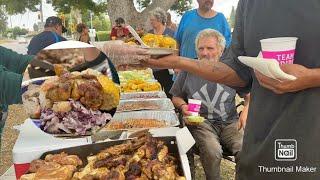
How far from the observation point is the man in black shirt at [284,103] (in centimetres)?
143

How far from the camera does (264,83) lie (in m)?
1.43

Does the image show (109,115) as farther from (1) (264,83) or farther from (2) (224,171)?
(2) (224,171)

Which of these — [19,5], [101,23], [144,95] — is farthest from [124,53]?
[101,23]

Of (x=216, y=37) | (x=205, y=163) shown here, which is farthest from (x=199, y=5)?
(x=205, y=163)

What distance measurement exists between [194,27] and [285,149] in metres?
3.78

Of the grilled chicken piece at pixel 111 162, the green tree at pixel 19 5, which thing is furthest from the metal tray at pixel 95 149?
the green tree at pixel 19 5

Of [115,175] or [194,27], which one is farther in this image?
[194,27]

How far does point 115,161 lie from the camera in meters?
1.77

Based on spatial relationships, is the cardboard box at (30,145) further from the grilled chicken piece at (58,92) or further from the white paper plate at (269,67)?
the white paper plate at (269,67)

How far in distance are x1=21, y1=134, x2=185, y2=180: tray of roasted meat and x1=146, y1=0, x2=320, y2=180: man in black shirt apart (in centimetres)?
34

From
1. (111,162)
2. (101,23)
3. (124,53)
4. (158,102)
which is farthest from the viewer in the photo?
(101,23)

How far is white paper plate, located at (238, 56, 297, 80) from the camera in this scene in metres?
1.29

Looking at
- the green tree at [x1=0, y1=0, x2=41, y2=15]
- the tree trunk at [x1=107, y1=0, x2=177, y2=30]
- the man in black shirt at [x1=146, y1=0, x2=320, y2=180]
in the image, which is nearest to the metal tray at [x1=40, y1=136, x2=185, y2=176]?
the man in black shirt at [x1=146, y1=0, x2=320, y2=180]

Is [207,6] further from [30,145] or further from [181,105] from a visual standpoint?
[30,145]
